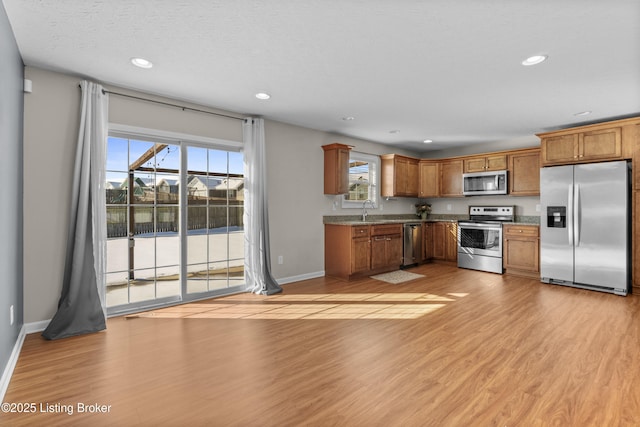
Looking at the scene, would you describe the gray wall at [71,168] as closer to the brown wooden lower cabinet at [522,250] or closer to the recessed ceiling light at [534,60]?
the brown wooden lower cabinet at [522,250]

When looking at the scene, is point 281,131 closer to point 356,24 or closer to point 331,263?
point 331,263

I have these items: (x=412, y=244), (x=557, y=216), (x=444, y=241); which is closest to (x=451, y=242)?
(x=444, y=241)

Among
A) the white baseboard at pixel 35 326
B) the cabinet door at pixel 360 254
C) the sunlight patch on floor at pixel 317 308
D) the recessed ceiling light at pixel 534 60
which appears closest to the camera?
the recessed ceiling light at pixel 534 60

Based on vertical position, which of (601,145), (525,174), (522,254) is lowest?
(522,254)

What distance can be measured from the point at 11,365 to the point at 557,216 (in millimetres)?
6343

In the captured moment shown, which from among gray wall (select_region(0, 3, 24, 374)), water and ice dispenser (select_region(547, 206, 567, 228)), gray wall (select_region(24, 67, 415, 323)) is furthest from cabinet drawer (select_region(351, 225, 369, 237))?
gray wall (select_region(0, 3, 24, 374))

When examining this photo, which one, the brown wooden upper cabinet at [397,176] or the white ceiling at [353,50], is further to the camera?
the brown wooden upper cabinet at [397,176]

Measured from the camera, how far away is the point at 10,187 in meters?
2.40

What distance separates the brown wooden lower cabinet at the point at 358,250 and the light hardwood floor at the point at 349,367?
1386mm

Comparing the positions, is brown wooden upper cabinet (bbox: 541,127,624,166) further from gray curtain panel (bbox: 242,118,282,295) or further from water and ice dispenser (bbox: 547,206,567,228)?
gray curtain panel (bbox: 242,118,282,295)

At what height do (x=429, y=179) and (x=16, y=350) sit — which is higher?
(x=429, y=179)

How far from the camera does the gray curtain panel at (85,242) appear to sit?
3.00 metres

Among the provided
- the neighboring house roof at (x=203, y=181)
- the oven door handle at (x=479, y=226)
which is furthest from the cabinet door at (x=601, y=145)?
the neighboring house roof at (x=203, y=181)

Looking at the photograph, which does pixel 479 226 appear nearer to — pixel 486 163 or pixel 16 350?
pixel 486 163
